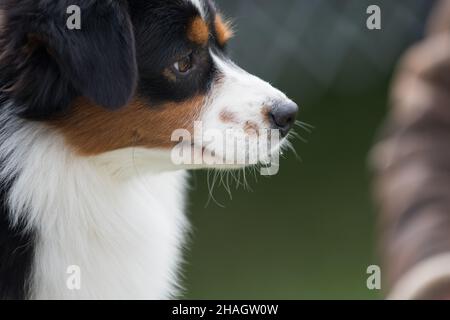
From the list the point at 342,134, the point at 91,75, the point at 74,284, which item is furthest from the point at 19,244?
the point at 342,134

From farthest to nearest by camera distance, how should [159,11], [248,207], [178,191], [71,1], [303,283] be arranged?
[248,207]
[303,283]
[178,191]
[159,11]
[71,1]

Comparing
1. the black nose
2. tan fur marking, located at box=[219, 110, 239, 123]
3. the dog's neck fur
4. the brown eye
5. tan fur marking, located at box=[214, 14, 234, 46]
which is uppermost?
tan fur marking, located at box=[214, 14, 234, 46]

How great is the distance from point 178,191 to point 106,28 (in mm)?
625

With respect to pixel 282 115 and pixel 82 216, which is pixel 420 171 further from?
pixel 82 216

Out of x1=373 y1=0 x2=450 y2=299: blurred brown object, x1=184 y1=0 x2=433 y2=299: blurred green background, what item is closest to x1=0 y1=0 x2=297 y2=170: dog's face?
x1=373 y1=0 x2=450 y2=299: blurred brown object

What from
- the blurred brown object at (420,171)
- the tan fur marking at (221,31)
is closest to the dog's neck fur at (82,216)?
the tan fur marking at (221,31)

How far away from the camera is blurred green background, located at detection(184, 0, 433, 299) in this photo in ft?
13.9

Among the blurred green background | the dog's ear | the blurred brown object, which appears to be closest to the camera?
the dog's ear

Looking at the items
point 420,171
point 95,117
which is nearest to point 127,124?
point 95,117

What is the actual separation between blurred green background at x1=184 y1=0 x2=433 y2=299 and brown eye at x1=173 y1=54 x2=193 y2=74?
6.77 ft

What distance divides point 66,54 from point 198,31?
1.17 feet

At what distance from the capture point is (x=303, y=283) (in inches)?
163

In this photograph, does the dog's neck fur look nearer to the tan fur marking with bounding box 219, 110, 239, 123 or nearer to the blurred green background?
the tan fur marking with bounding box 219, 110, 239, 123

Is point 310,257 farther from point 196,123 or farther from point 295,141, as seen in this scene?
point 196,123
